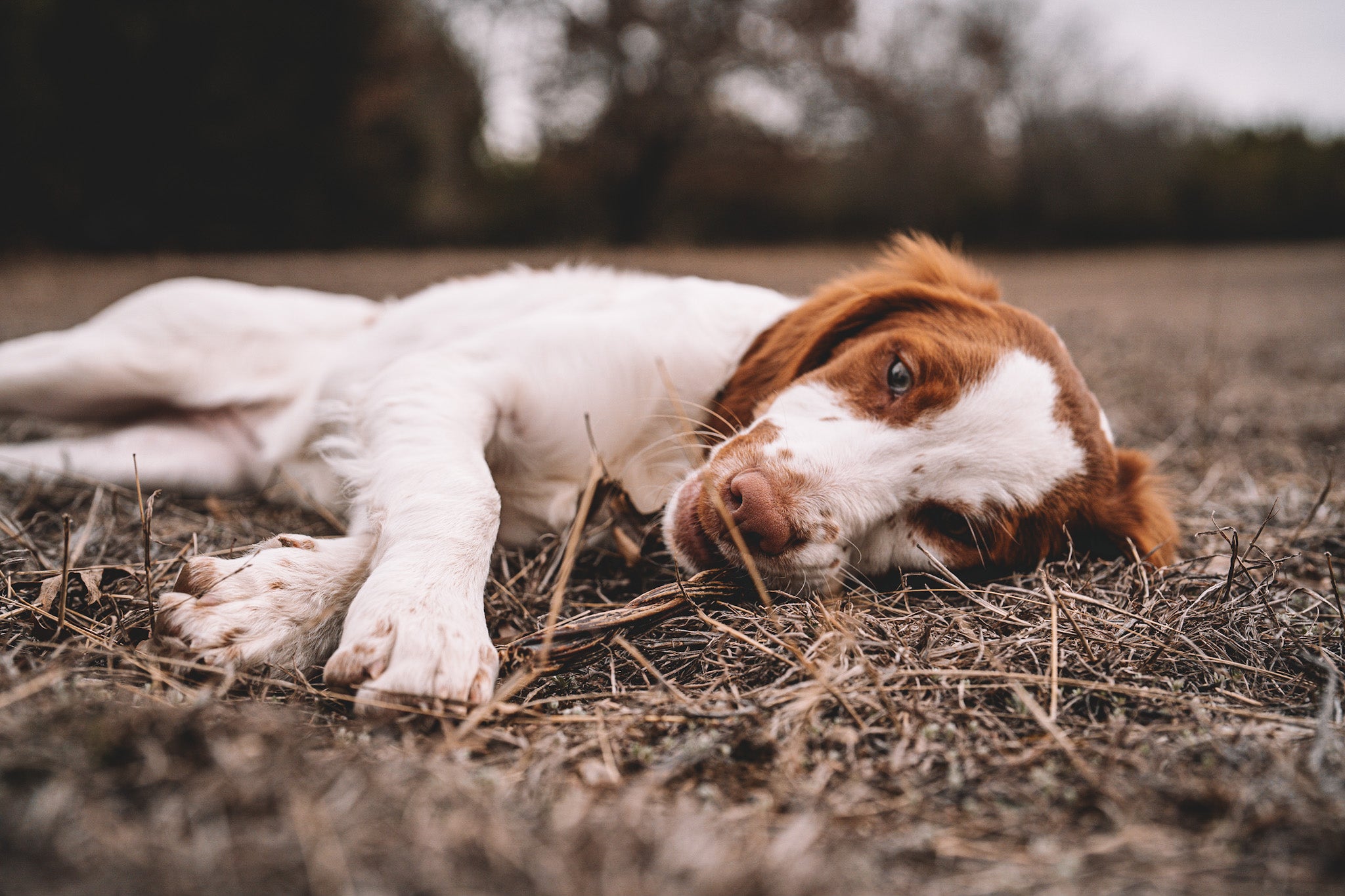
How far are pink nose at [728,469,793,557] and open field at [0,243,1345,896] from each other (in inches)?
5.3

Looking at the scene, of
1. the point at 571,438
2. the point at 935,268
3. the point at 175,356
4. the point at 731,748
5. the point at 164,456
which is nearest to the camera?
the point at 731,748

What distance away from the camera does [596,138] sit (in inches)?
734

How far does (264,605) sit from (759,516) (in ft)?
3.01

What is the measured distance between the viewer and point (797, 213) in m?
21.2

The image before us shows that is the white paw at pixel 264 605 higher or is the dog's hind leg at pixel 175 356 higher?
the dog's hind leg at pixel 175 356

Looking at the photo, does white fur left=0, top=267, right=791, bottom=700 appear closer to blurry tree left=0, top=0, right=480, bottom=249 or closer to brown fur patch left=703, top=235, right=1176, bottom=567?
brown fur patch left=703, top=235, right=1176, bottom=567

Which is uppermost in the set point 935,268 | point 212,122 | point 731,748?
point 212,122

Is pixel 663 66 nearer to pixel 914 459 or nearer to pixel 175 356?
pixel 175 356

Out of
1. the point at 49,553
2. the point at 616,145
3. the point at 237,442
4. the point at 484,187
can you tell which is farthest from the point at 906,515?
the point at 616,145

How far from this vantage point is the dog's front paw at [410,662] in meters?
1.30

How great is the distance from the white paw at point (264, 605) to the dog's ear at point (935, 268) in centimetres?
170

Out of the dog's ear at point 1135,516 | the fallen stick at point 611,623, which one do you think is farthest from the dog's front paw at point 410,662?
the dog's ear at point 1135,516

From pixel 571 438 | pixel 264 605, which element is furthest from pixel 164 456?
pixel 264 605

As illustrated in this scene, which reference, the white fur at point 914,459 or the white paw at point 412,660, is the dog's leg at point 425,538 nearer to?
the white paw at point 412,660
